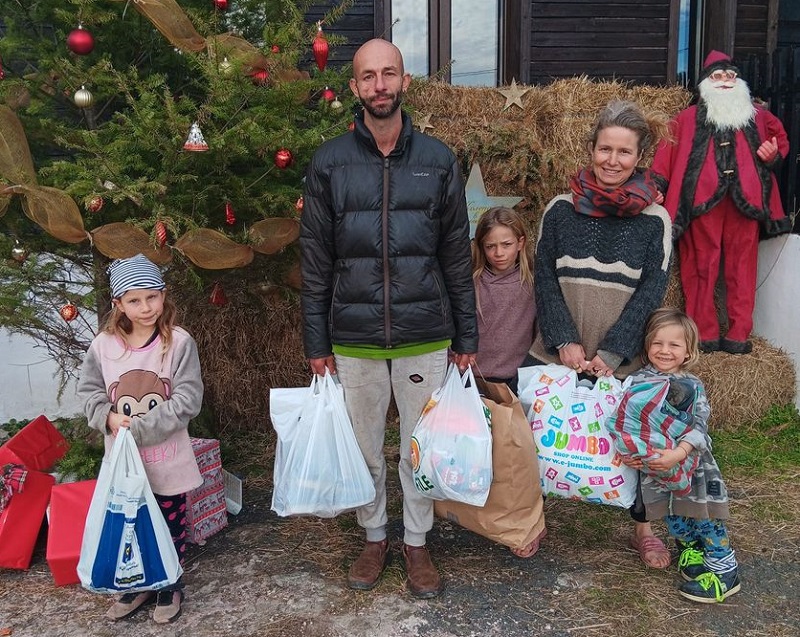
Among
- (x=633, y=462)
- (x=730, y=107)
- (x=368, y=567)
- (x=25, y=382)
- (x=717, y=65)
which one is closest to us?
(x=633, y=462)

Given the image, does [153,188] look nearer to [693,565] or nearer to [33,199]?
[33,199]

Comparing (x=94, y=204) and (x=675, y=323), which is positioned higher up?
(x=94, y=204)

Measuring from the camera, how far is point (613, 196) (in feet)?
9.18

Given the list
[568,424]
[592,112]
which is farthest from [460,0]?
[568,424]

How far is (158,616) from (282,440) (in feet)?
2.79

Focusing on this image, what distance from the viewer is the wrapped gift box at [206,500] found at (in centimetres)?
329

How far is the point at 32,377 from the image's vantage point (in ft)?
16.5

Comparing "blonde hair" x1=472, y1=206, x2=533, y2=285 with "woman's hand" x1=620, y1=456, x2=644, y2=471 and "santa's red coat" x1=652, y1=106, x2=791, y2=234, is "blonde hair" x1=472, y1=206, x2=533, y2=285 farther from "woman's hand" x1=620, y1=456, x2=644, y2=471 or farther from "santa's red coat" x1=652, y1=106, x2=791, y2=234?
"santa's red coat" x1=652, y1=106, x2=791, y2=234

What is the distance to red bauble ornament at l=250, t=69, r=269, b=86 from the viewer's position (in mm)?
3160

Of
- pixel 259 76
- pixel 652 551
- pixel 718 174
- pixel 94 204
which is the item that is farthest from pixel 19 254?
pixel 718 174

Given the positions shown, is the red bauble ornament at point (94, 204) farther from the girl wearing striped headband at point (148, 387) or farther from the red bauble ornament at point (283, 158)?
the red bauble ornament at point (283, 158)

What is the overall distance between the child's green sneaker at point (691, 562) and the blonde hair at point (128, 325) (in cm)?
235

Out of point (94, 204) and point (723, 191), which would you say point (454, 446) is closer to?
point (94, 204)

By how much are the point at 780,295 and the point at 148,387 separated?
4384mm
